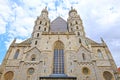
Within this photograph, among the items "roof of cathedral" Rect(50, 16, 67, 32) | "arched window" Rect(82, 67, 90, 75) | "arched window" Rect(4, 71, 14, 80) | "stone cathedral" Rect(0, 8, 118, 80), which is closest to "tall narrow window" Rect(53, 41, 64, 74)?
"stone cathedral" Rect(0, 8, 118, 80)

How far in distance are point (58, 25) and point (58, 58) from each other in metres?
11.5

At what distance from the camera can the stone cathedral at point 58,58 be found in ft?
77.5

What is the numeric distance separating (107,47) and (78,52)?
6.70 meters

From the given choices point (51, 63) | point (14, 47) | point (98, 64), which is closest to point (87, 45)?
point (98, 64)

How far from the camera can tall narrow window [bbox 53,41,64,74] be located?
24.6m

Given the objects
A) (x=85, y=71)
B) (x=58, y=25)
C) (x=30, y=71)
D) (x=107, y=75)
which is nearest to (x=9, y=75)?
(x=30, y=71)

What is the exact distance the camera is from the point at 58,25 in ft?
115

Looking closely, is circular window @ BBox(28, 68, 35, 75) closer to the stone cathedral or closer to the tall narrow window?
the stone cathedral

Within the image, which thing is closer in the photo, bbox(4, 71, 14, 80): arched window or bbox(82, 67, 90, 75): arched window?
bbox(4, 71, 14, 80): arched window

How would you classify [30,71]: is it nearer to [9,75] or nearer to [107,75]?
[9,75]

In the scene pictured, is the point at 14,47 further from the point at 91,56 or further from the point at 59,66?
the point at 91,56

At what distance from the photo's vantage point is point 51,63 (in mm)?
25031

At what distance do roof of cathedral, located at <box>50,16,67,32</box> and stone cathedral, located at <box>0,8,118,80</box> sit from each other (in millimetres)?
2349

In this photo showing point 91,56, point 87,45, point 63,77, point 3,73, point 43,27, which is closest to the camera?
point 63,77
